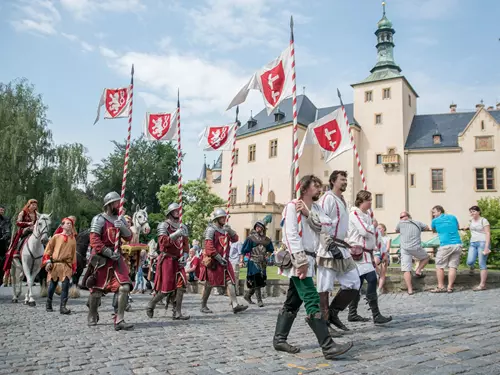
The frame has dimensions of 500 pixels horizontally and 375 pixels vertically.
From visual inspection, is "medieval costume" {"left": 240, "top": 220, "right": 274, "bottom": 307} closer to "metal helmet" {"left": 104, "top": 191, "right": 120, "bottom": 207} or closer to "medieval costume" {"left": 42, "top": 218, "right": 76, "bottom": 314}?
"medieval costume" {"left": 42, "top": 218, "right": 76, "bottom": 314}

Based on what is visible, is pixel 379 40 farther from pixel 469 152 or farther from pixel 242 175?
pixel 242 175

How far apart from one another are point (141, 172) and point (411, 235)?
5482 cm

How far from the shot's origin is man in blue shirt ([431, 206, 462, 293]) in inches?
418

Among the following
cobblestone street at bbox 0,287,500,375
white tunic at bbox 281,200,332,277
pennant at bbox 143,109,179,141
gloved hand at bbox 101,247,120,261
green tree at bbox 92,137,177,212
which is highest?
green tree at bbox 92,137,177,212

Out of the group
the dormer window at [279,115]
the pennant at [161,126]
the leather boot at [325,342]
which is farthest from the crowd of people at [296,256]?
the dormer window at [279,115]

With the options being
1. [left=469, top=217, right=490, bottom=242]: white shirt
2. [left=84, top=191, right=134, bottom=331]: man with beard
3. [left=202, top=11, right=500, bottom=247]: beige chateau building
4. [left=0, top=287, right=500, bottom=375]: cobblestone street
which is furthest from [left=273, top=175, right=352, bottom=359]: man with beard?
[left=202, top=11, right=500, bottom=247]: beige chateau building

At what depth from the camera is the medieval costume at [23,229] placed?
1137 cm

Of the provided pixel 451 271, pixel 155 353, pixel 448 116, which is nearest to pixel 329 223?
pixel 155 353

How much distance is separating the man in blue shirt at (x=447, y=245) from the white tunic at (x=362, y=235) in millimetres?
4174

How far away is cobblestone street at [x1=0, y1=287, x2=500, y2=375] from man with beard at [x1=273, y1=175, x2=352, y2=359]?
0.61 ft

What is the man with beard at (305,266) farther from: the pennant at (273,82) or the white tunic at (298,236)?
the pennant at (273,82)

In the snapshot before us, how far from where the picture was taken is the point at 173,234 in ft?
27.4

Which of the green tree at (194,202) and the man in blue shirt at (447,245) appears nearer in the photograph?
the man in blue shirt at (447,245)

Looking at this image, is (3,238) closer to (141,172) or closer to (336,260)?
(336,260)
